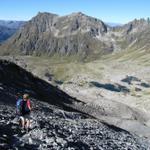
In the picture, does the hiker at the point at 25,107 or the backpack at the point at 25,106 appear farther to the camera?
the backpack at the point at 25,106

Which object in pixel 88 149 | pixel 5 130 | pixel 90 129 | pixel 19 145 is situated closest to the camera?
pixel 19 145

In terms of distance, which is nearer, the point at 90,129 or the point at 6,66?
the point at 90,129

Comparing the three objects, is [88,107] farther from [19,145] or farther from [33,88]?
[19,145]

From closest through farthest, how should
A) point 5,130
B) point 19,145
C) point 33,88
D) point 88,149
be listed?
1. point 19,145
2. point 5,130
3. point 88,149
4. point 33,88

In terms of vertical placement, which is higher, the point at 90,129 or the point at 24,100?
the point at 24,100

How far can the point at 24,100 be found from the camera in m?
30.5

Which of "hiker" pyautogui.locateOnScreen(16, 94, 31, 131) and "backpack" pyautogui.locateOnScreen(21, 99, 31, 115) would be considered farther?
"backpack" pyautogui.locateOnScreen(21, 99, 31, 115)

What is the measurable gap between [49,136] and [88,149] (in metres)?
3.64

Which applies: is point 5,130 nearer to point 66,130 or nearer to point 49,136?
point 49,136

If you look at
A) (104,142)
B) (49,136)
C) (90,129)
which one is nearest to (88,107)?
(90,129)

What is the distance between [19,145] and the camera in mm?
29906

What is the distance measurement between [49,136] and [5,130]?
391 centimetres

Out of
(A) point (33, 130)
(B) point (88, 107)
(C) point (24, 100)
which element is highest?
(C) point (24, 100)

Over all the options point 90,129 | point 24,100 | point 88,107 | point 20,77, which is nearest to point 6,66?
point 20,77
